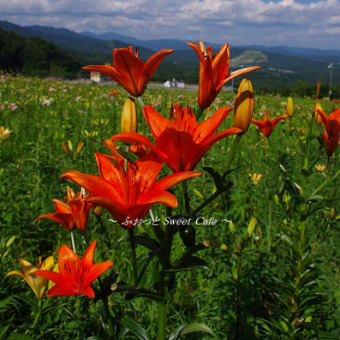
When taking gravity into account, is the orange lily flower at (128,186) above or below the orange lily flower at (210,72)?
below

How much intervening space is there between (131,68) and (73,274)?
0.63m

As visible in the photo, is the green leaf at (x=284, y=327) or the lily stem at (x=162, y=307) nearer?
the lily stem at (x=162, y=307)

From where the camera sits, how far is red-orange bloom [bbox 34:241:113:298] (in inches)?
31.4

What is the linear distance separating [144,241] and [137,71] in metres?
0.46

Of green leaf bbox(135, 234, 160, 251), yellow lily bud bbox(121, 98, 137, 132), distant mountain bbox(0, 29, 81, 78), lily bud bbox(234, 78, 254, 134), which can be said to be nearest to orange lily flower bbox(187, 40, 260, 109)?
lily bud bbox(234, 78, 254, 134)

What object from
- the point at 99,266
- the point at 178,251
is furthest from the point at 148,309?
the point at 99,266

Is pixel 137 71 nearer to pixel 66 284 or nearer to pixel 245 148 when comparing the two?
pixel 66 284

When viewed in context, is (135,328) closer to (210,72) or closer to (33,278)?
(33,278)

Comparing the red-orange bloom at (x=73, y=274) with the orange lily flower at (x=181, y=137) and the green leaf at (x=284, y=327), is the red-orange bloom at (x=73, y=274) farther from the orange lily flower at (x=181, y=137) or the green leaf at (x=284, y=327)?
the green leaf at (x=284, y=327)

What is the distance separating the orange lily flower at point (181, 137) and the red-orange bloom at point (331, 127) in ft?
3.01

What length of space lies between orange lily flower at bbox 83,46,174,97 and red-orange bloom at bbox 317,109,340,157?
0.94m

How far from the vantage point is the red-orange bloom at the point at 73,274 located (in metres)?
0.80

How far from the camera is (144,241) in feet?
2.50

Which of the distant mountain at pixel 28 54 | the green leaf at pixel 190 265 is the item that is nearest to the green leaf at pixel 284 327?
the green leaf at pixel 190 265
